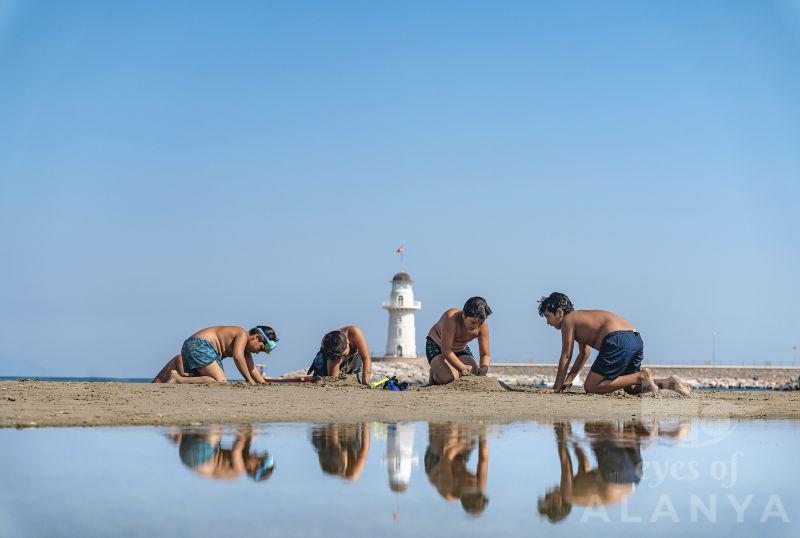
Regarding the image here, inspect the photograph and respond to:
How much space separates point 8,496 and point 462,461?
213 cm

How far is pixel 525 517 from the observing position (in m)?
2.98

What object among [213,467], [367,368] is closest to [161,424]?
[213,467]

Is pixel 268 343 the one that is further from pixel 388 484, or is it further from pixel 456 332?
pixel 388 484

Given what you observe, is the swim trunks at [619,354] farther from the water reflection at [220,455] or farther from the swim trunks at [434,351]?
the water reflection at [220,455]

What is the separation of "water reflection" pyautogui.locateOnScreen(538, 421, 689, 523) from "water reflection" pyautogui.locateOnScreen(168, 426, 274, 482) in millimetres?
1328

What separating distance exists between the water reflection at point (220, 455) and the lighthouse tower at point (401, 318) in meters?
57.3

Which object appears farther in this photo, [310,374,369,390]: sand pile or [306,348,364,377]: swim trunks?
[306,348,364,377]: swim trunks

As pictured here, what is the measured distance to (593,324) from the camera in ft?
33.4

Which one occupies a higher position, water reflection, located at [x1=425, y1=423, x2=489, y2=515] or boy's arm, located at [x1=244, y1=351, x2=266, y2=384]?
boy's arm, located at [x1=244, y1=351, x2=266, y2=384]

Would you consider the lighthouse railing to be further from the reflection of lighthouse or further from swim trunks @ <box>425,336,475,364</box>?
the reflection of lighthouse

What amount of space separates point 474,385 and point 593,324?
1.69 metres

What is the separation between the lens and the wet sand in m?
6.95

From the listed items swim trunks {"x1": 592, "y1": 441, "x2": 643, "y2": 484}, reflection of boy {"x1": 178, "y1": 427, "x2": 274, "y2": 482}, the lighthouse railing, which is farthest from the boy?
the lighthouse railing

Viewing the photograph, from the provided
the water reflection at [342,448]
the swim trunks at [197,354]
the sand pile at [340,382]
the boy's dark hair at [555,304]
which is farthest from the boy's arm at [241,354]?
the water reflection at [342,448]
